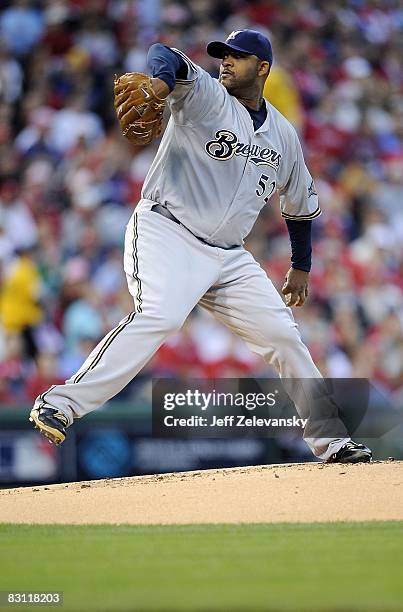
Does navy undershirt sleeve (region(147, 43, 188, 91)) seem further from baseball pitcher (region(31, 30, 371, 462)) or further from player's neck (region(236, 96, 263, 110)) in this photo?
player's neck (region(236, 96, 263, 110))

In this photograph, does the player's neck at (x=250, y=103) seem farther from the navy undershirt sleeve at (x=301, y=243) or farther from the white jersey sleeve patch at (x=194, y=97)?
the navy undershirt sleeve at (x=301, y=243)

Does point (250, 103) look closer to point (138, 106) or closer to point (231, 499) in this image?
point (138, 106)

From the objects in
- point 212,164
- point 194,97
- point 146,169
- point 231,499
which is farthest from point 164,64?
point 146,169

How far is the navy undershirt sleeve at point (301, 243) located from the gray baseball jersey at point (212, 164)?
490 mm

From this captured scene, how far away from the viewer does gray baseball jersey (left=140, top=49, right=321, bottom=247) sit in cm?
495

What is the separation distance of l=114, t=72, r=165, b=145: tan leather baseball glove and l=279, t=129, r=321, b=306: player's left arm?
109 centimetres

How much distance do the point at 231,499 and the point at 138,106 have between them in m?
1.72

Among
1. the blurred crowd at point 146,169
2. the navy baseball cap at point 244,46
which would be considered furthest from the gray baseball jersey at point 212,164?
the blurred crowd at point 146,169

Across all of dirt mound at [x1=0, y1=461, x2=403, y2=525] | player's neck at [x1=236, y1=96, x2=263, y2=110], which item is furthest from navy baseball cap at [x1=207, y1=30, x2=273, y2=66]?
dirt mound at [x1=0, y1=461, x2=403, y2=525]

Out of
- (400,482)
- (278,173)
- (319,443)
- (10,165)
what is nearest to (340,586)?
(400,482)

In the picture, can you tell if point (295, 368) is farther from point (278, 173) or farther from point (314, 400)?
point (278, 173)

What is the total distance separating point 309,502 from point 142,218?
146cm

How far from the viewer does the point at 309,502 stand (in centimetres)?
476

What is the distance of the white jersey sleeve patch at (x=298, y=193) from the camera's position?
5508 mm
